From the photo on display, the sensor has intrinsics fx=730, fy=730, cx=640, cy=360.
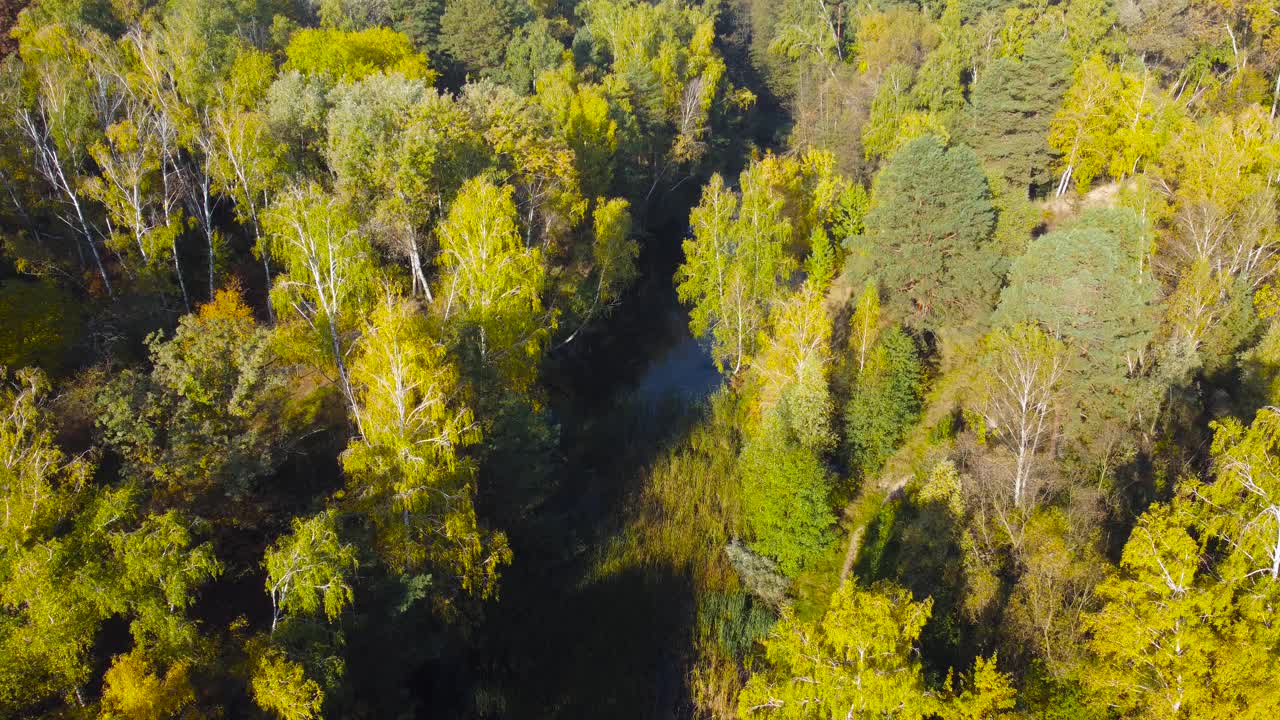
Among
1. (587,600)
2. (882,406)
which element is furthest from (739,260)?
(587,600)

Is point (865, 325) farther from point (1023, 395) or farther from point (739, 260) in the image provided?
point (1023, 395)

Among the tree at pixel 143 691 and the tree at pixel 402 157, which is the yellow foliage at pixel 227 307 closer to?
the tree at pixel 402 157

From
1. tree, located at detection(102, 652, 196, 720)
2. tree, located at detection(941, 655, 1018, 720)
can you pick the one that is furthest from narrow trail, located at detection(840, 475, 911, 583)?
tree, located at detection(102, 652, 196, 720)

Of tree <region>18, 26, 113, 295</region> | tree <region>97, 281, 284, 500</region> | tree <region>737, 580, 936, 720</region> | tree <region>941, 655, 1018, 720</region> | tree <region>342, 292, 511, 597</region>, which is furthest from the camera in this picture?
tree <region>18, 26, 113, 295</region>

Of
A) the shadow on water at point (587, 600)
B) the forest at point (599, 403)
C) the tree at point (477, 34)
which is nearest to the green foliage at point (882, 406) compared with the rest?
the forest at point (599, 403)

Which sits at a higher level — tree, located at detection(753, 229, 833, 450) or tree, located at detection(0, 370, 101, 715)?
tree, located at detection(0, 370, 101, 715)

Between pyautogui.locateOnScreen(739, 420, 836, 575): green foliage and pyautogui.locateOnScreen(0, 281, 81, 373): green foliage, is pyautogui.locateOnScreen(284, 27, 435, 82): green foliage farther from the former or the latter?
pyautogui.locateOnScreen(739, 420, 836, 575): green foliage

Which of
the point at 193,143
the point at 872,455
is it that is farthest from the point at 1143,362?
the point at 193,143
